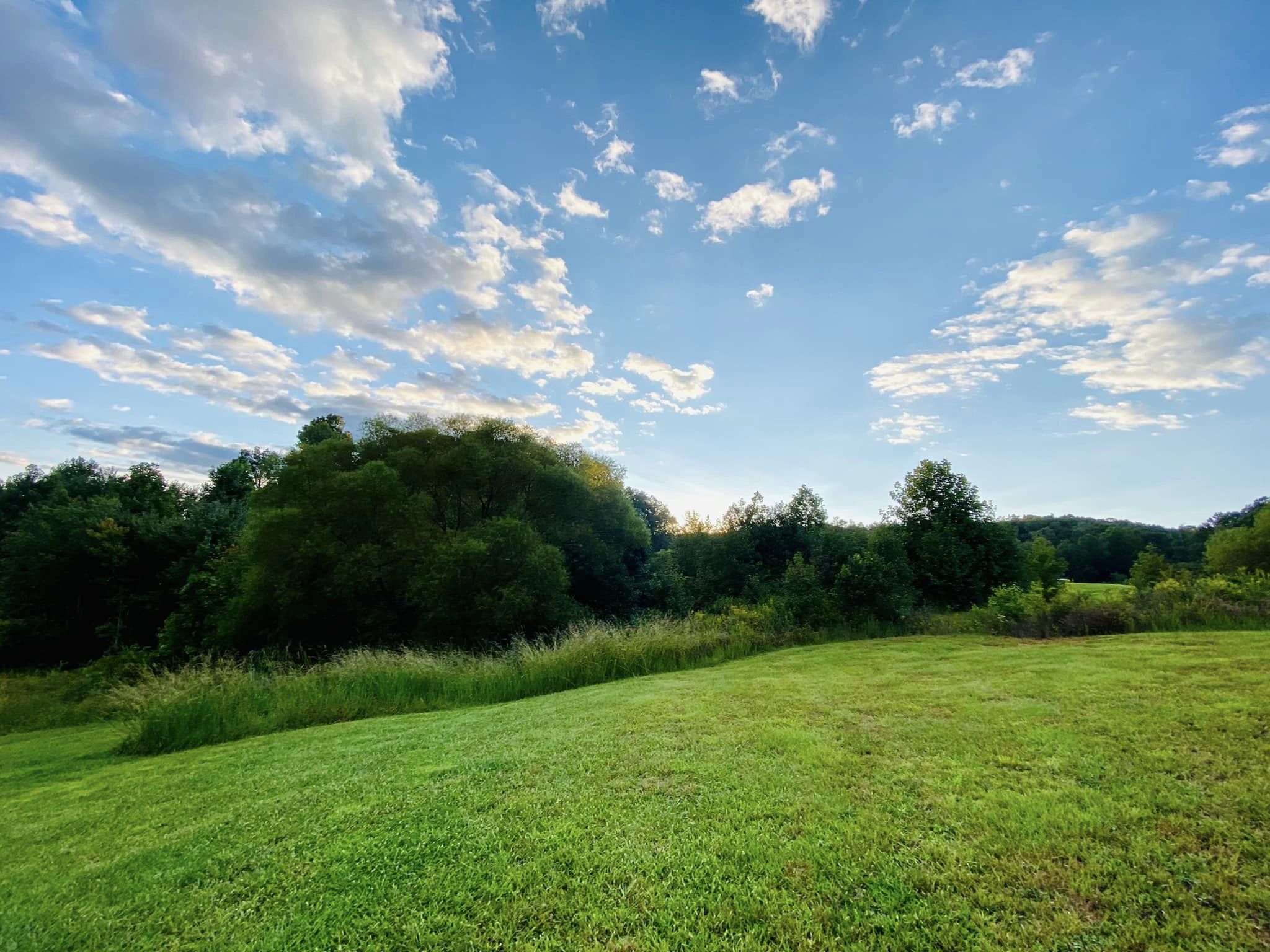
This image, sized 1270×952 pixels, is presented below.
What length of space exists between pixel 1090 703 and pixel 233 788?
7.64 metres

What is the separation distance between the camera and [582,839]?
2.79 meters

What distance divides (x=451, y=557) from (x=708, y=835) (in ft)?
50.5

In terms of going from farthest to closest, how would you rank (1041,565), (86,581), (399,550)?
(86,581) < (1041,565) < (399,550)

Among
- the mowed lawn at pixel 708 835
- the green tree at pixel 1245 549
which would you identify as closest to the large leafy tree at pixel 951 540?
the green tree at pixel 1245 549

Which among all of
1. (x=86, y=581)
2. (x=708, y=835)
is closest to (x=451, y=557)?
(x=708, y=835)

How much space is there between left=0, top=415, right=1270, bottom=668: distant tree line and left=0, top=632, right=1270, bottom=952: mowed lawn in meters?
9.64

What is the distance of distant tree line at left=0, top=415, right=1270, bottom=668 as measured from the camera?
1675 centimetres

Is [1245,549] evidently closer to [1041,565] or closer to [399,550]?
[1041,565]

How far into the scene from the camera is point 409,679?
9.15 meters

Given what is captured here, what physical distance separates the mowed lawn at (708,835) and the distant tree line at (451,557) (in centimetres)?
964

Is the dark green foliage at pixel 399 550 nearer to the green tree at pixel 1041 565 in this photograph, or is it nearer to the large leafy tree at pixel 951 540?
the large leafy tree at pixel 951 540

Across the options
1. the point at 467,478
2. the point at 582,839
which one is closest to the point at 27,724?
the point at 467,478

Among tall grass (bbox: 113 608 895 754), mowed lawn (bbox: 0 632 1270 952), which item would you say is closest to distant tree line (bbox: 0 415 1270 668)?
tall grass (bbox: 113 608 895 754)

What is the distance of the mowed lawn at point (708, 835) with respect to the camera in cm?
207
